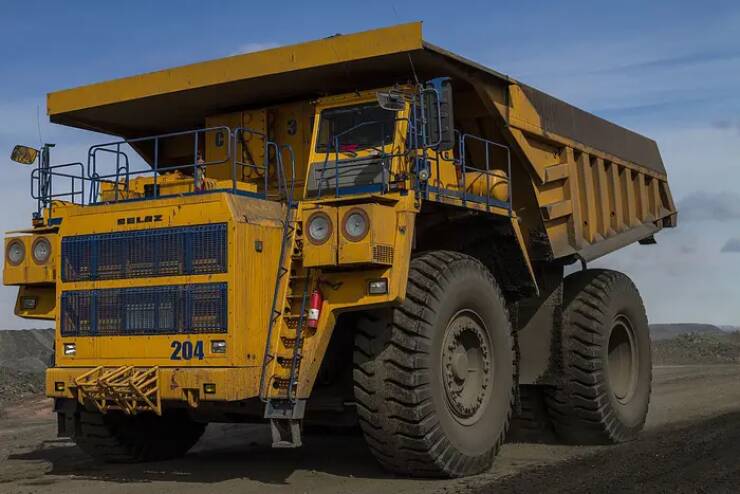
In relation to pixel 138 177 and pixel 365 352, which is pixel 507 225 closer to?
pixel 365 352

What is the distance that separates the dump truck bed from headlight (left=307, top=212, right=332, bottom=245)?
1.76 m

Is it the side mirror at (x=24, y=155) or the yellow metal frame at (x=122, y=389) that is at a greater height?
the side mirror at (x=24, y=155)

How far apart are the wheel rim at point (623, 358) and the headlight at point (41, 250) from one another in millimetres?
6418

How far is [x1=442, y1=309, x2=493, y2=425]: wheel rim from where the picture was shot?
827 cm

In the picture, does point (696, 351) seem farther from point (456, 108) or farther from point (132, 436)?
point (132, 436)

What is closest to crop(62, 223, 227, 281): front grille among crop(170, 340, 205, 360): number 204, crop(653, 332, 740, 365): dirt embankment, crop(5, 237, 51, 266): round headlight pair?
crop(5, 237, 51, 266): round headlight pair

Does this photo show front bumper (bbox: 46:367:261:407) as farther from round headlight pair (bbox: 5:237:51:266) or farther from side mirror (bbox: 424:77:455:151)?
side mirror (bbox: 424:77:455:151)

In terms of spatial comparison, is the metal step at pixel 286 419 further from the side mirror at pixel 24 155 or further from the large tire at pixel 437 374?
the side mirror at pixel 24 155

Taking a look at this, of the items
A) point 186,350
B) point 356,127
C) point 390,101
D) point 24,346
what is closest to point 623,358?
point 356,127

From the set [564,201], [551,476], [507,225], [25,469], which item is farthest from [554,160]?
[25,469]

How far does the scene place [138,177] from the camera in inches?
400

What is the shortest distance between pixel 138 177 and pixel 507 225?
378cm

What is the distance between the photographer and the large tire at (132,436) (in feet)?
30.2

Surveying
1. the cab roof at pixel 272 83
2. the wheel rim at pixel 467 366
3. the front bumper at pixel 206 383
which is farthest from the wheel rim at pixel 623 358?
the front bumper at pixel 206 383
